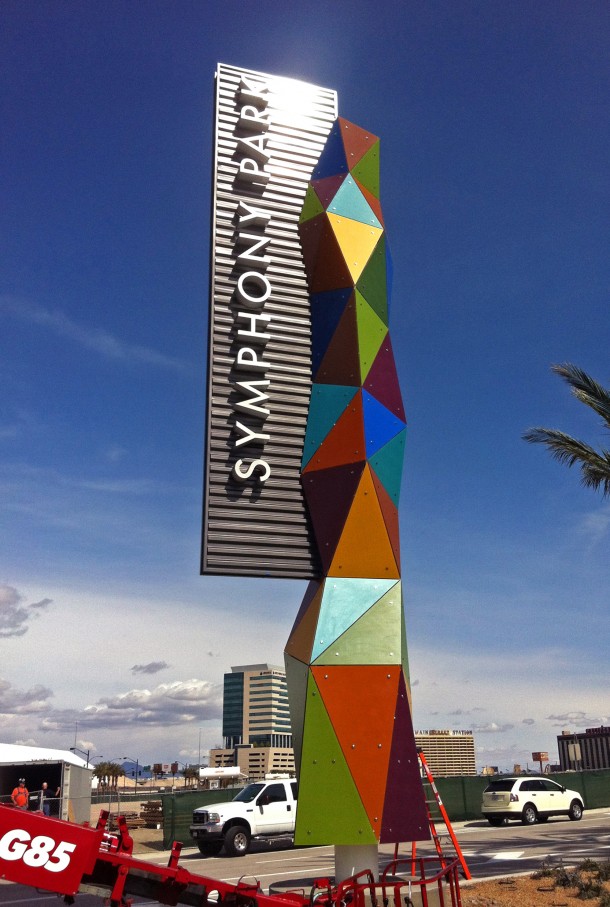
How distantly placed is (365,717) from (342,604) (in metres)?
1.61

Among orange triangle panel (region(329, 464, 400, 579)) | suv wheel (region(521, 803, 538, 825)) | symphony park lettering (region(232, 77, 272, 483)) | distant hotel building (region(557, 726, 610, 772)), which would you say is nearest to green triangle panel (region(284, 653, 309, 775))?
orange triangle panel (region(329, 464, 400, 579))

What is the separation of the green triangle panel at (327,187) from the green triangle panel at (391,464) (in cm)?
430

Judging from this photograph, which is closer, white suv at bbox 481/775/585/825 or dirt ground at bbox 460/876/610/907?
dirt ground at bbox 460/876/610/907

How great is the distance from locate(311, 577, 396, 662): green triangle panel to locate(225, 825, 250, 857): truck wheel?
1097cm

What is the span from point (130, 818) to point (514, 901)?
80.7 ft

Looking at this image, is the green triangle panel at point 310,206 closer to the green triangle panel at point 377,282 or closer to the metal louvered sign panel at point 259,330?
the metal louvered sign panel at point 259,330

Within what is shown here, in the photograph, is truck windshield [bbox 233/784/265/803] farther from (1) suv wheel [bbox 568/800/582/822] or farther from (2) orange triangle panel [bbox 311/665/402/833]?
(1) suv wheel [bbox 568/800/582/822]

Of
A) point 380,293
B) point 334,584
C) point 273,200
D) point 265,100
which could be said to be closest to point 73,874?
point 334,584

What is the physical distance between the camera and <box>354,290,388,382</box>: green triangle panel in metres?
13.0

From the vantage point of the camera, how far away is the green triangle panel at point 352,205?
13.7 m

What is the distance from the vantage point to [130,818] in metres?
32.1

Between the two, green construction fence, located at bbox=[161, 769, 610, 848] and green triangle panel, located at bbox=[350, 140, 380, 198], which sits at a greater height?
green triangle panel, located at bbox=[350, 140, 380, 198]

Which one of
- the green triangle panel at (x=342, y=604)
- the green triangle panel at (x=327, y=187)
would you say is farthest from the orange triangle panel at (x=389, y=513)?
the green triangle panel at (x=327, y=187)

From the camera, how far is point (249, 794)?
2106cm
